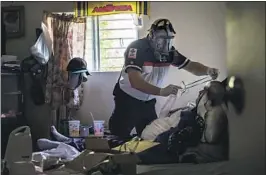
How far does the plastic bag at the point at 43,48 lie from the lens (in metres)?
1.06

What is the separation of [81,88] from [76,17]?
0.18 m

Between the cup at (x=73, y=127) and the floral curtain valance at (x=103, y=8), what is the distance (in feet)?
0.91

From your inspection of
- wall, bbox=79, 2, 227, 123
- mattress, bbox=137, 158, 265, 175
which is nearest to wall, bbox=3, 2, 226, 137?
wall, bbox=79, 2, 227, 123

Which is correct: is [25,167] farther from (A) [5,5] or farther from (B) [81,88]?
(A) [5,5]

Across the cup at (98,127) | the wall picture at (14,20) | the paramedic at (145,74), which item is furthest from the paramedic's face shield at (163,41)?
the wall picture at (14,20)

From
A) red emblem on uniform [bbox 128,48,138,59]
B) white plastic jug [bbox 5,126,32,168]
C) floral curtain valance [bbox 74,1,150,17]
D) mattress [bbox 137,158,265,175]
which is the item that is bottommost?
mattress [bbox 137,158,265,175]

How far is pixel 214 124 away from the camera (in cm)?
104

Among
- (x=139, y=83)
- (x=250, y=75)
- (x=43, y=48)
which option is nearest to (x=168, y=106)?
(x=139, y=83)

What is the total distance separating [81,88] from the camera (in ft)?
3.46

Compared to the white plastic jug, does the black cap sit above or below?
above

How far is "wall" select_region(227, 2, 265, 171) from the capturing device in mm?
978

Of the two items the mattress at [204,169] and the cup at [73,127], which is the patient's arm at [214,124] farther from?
the cup at [73,127]

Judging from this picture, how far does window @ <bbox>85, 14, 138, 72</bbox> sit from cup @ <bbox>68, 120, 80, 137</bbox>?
0.15m

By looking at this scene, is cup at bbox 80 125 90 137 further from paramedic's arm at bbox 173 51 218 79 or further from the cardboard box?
paramedic's arm at bbox 173 51 218 79
